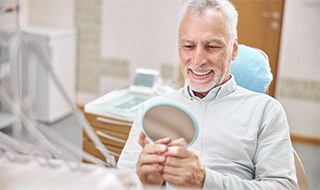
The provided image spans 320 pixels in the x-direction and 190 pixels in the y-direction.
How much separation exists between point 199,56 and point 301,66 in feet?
6.88

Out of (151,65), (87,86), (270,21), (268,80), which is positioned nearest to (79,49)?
(87,86)

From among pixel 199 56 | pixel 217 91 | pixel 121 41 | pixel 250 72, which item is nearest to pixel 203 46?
pixel 199 56

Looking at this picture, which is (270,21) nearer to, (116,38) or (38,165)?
(116,38)

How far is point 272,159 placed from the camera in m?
1.07

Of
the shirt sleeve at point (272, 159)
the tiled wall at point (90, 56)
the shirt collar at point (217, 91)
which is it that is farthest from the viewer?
the tiled wall at point (90, 56)

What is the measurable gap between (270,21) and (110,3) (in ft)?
3.20

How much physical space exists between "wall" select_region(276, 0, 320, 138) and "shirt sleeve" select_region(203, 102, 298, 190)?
1909 millimetres

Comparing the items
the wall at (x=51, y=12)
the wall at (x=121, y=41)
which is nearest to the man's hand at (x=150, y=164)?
the wall at (x=121, y=41)

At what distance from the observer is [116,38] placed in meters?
3.29

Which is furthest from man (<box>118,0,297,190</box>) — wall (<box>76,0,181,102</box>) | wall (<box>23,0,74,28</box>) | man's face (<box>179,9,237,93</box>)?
wall (<box>23,0,74,28</box>)

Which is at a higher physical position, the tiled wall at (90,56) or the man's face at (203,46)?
the man's face at (203,46)

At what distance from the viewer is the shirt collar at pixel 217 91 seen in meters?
1.17

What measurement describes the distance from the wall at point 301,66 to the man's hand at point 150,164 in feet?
7.19

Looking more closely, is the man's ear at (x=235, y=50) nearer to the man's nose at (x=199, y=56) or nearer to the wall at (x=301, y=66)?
the man's nose at (x=199, y=56)
